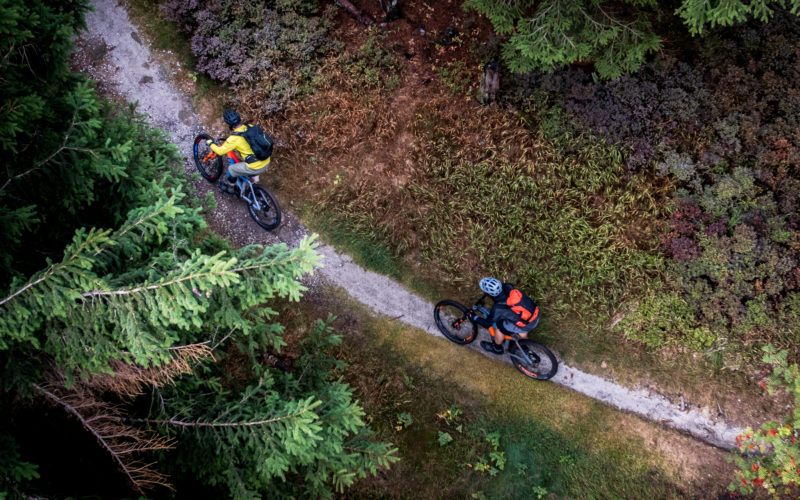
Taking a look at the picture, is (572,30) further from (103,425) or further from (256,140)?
(103,425)

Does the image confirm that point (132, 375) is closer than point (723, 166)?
Yes

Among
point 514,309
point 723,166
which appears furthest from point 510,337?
point 723,166

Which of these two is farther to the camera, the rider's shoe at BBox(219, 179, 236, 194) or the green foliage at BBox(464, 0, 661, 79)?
the rider's shoe at BBox(219, 179, 236, 194)

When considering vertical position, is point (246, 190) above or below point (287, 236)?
above

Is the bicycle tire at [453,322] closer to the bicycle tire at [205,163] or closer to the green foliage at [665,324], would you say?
the green foliage at [665,324]

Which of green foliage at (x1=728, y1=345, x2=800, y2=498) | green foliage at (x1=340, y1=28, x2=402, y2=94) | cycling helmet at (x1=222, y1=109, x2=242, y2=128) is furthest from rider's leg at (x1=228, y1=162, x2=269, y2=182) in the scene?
green foliage at (x1=728, y1=345, x2=800, y2=498)

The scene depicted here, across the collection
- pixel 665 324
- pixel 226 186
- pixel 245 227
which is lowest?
pixel 245 227

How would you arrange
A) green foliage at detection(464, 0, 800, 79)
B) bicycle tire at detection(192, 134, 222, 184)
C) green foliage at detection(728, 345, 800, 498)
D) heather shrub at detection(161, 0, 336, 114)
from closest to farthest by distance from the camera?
green foliage at detection(728, 345, 800, 498)
green foliage at detection(464, 0, 800, 79)
bicycle tire at detection(192, 134, 222, 184)
heather shrub at detection(161, 0, 336, 114)

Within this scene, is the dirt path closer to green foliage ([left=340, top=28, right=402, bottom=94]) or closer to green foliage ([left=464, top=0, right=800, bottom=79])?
green foliage ([left=340, top=28, right=402, bottom=94])
